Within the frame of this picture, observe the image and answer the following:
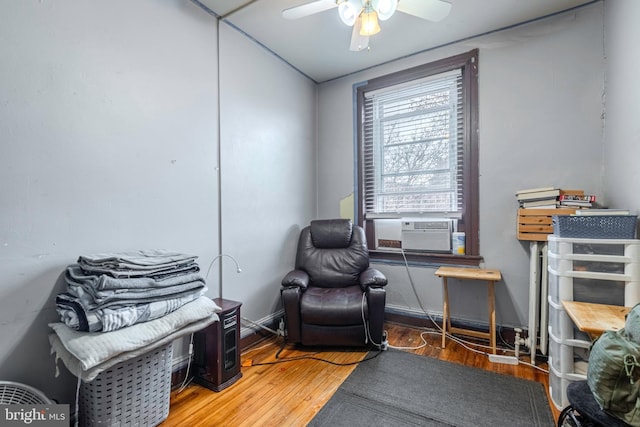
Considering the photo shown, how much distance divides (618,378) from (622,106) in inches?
69.3

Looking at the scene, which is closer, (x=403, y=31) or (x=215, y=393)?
(x=215, y=393)

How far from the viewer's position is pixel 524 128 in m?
2.38

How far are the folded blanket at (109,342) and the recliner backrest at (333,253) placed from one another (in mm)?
1452

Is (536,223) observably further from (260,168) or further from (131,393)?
(131,393)

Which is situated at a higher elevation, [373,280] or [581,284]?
[581,284]

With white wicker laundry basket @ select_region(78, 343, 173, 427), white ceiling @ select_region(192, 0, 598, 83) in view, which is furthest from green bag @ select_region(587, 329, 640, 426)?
white ceiling @ select_region(192, 0, 598, 83)

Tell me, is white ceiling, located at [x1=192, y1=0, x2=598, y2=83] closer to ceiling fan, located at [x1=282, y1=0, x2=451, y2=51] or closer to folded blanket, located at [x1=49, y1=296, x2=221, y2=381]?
ceiling fan, located at [x1=282, y1=0, x2=451, y2=51]

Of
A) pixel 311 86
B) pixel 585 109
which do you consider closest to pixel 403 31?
pixel 311 86

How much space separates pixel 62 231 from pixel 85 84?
81cm

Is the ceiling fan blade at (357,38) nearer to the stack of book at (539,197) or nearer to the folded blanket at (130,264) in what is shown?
the stack of book at (539,197)

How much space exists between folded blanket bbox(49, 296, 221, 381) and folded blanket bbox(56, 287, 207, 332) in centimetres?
3

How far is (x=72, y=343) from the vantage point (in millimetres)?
1171

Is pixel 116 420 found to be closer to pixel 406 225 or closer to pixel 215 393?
pixel 215 393

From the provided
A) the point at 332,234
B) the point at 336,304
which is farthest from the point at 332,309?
the point at 332,234
